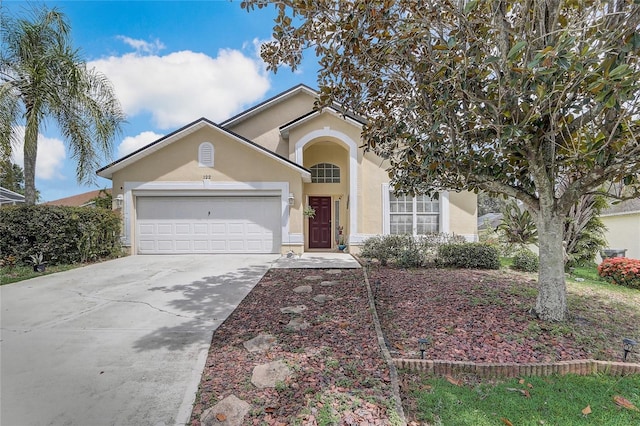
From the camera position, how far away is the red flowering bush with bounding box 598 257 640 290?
8.22m

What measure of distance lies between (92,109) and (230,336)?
1067 cm

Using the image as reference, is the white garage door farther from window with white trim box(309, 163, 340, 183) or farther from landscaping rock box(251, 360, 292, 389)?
landscaping rock box(251, 360, 292, 389)

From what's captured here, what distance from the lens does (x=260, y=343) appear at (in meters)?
4.22

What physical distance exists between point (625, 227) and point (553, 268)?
51.5 ft

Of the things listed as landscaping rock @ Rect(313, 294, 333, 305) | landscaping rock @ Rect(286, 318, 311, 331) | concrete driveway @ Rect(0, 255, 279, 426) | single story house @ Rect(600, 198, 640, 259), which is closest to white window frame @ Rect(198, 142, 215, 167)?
concrete driveway @ Rect(0, 255, 279, 426)

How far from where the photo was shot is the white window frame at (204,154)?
12.1 m

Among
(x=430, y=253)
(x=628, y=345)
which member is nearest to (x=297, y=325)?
(x=628, y=345)

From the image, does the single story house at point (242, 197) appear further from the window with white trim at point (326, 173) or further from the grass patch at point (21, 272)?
the grass patch at point (21, 272)

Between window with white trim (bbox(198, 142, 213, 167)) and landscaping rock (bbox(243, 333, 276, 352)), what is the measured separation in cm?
923

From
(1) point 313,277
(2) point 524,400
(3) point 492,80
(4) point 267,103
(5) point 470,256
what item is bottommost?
(2) point 524,400

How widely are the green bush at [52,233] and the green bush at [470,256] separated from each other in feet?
39.2

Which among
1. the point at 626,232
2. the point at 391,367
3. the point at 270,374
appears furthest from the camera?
the point at 626,232

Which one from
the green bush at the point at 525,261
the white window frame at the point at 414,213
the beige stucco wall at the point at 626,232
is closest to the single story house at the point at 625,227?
the beige stucco wall at the point at 626,232

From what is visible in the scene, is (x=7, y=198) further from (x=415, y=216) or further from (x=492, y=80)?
(x=492, y=80)
